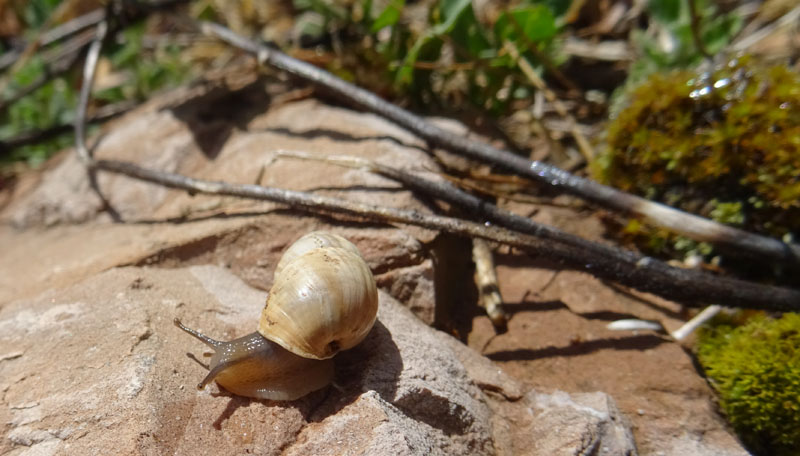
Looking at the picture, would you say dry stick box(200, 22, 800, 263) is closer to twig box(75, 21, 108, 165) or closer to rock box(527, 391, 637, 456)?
rock box(527, 391, 637, 456)

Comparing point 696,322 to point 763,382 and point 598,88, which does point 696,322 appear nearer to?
point 763,382

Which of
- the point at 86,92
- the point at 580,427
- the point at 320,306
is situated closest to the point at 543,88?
the point at 580,427

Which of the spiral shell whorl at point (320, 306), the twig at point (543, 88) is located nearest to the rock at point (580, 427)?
the spiral shell whorl at point (320, 306)

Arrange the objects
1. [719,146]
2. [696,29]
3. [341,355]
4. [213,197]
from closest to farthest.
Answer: [341,355] → [719,146] → [213,197] → [696,29]

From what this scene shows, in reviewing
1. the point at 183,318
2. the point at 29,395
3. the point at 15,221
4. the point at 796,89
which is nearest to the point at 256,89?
the point at 15,221

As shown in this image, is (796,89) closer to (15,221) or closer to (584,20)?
(584,20)

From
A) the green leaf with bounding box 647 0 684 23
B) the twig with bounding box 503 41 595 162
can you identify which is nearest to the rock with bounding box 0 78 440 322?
the twig with bounding box 503 41 595 162
